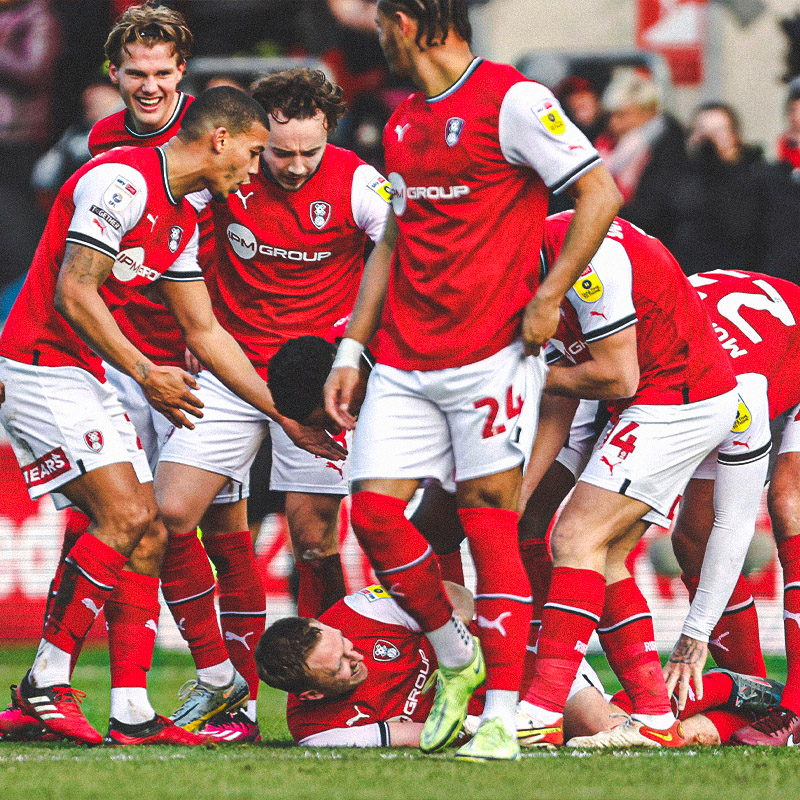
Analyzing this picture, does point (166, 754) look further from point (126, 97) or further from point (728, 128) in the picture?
point (728, 128)

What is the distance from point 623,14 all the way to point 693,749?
22.0 feet

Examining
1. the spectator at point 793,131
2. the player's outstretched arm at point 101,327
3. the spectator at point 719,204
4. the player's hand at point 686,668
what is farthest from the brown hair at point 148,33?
the spectator at point 793,131

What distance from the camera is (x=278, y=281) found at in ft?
17.6

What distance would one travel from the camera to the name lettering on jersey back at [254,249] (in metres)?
5.28

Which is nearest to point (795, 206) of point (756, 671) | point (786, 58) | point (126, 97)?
point (786, 58)

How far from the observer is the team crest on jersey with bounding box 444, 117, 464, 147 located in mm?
3871

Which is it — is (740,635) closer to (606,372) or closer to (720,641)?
(720,641)

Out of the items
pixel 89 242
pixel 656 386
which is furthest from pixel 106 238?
pixel 656 386

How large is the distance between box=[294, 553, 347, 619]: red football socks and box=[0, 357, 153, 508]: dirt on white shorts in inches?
37.2

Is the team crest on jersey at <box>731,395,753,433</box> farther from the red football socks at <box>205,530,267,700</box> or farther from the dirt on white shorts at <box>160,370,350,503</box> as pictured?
the red football socks at <box>205,530,267,700</box>

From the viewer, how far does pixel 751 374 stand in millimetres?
5023

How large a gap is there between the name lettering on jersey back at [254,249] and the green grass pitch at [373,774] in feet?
6.08

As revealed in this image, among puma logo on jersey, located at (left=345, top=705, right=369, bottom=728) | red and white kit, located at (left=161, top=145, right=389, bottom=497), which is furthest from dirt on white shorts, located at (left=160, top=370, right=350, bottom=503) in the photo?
puma logo on jersey, located at (left=345, top=705, right=369, bottom=728)

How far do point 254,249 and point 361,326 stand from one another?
1.24 meters
